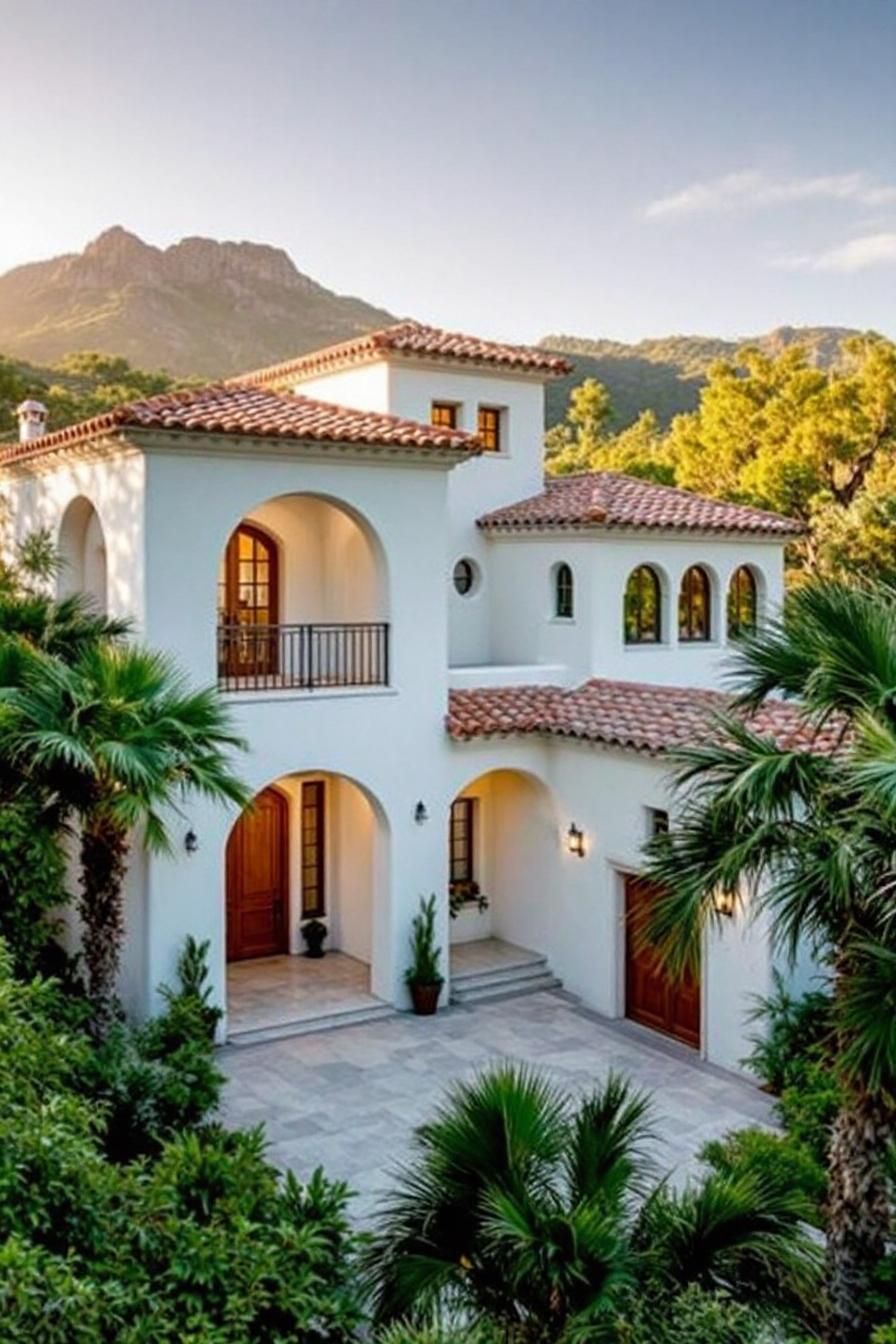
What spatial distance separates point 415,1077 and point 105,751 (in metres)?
6.30

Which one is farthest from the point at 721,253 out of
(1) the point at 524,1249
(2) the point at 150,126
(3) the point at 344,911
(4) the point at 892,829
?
(1) the point at 524,1249

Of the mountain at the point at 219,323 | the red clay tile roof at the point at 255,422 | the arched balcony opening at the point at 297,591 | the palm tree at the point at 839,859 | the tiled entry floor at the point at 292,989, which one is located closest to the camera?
the palm tree at the point at 839,859

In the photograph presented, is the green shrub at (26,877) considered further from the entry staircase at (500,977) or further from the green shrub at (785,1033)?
the green shrub at (785,1033)

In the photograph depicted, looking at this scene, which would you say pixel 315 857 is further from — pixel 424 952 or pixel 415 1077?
pixel 415 1077

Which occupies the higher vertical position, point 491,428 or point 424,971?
point 491,428

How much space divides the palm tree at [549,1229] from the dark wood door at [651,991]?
8.57 metres

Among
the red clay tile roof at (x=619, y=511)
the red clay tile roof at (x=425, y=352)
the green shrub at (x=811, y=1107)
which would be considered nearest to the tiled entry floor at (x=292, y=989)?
the green shrub at (x=811, y=1107)

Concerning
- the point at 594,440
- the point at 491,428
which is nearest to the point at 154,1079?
the point at 491,428

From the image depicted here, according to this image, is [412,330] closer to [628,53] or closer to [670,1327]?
[628,53]

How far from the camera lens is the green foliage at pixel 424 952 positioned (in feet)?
56.8

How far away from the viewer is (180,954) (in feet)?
50.8

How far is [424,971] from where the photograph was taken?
17312mm

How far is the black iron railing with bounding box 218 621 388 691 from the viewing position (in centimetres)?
1692

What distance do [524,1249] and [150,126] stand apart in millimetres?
25318
